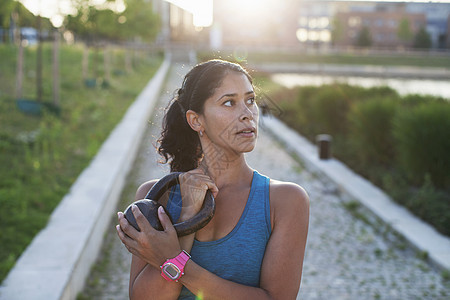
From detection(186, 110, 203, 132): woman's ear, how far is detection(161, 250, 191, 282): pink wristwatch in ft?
1.57

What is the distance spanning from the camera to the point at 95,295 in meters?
4.02

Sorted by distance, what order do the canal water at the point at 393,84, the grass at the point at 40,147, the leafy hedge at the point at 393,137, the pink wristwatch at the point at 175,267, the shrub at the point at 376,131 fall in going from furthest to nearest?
the canal water at the point at 393,84, the shrub at the point at 376,131, the leafy hedge at the point at 393,137, the grass at the point at 40,147, the pink wristwatch at the point at 175,267

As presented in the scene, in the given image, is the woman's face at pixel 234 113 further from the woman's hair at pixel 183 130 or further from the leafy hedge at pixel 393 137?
the leafy hedge at pixel 393 137

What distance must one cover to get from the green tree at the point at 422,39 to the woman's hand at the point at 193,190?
87163 millimetres

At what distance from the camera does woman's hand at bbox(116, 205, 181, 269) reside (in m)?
1.58

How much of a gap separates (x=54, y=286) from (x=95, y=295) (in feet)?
2.35

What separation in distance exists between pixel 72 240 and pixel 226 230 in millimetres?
2919

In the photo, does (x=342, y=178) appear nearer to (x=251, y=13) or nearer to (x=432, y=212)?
(x=432, y=212)

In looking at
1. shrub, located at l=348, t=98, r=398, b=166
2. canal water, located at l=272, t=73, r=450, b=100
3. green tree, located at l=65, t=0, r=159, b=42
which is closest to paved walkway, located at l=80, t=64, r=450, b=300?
shrub, located at l=348, t=98, r=398, b=166

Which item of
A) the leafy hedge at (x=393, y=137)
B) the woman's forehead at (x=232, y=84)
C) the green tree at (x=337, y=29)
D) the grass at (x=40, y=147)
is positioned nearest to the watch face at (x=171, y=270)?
the woman's forehead at (x=232, y=84)

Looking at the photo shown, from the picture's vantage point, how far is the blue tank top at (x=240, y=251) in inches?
67.5

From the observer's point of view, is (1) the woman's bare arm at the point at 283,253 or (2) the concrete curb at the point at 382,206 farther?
(2) the concrete curb at the point at 382,206

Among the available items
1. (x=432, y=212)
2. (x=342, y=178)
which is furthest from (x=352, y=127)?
(x=432, y=212)

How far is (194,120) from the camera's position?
6.04 ft
